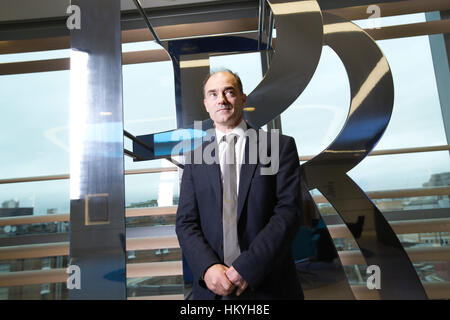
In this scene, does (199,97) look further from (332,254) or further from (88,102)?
(332,254)

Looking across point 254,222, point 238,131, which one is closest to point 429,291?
point 254,222

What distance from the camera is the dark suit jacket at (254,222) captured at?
0.83m

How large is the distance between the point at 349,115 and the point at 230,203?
26.9 inches

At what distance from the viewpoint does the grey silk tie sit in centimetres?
87

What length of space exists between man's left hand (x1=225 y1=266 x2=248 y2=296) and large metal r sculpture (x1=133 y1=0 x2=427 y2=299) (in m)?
0.55

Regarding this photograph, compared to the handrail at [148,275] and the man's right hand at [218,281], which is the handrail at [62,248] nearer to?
the handrail at [148,275]

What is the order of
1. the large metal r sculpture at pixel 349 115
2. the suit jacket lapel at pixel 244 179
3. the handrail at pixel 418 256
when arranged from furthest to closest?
the handrail at pixel 418 256, the large metal r sculpture at pixel 349 115, the suit jacket lapel at pixel 244 179

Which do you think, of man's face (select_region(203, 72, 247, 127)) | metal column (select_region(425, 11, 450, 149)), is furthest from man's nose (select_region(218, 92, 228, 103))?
metal column (select_region(425, 11, 450, 149))

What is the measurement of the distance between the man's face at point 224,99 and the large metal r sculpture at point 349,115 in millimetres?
240

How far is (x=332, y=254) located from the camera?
121 cm

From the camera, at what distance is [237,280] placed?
793 mm

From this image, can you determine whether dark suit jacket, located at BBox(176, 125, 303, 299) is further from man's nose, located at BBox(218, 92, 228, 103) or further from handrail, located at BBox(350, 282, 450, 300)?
handrail, located at BBox(350, 282, 450, 300)

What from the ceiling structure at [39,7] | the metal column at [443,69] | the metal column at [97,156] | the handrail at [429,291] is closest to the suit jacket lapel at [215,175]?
the metal column at [97,156]
